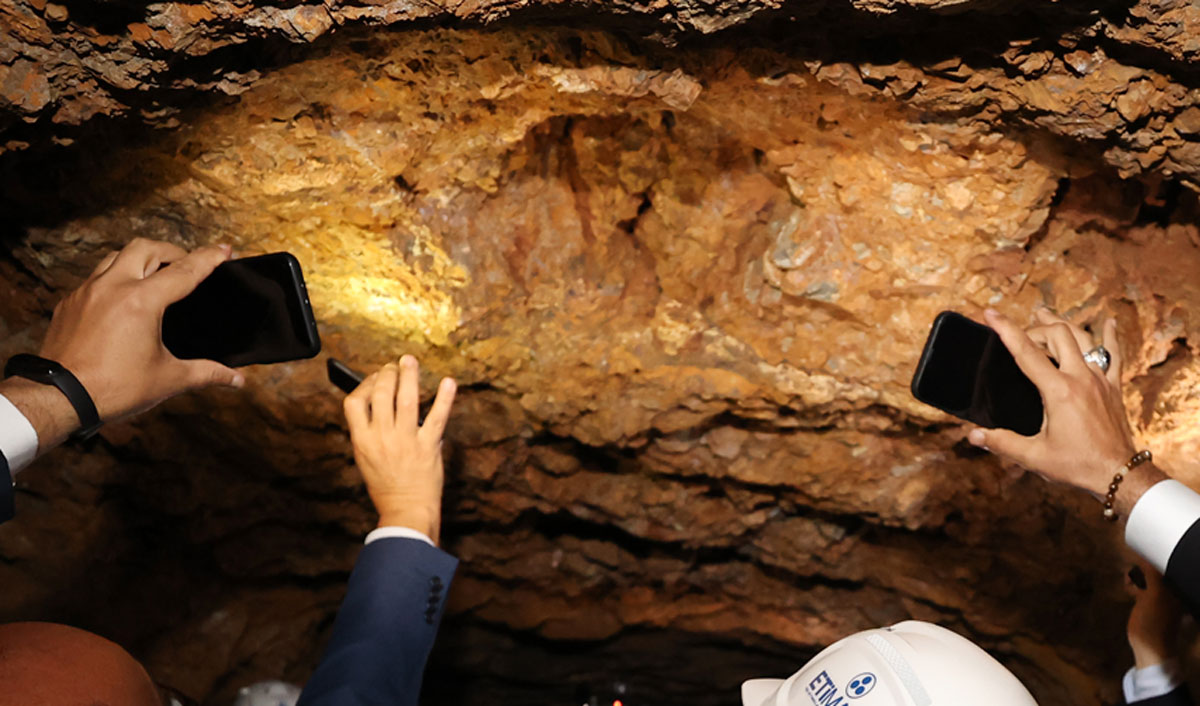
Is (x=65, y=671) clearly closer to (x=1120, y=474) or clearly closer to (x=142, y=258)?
(x=142, y=258)

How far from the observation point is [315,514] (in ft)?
9.07

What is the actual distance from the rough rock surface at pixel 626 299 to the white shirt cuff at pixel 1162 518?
2.25 feet

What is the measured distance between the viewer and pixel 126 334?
4.84ft

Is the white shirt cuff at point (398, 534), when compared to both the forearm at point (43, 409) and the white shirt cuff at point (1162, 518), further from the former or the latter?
the white shirt cuff at point (1162, 518)

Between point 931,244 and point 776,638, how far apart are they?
1715 mm

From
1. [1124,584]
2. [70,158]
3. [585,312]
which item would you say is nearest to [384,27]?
[70,158]

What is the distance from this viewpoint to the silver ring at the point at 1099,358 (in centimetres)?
166

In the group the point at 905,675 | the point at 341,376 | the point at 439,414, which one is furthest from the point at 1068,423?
the point at 341,376

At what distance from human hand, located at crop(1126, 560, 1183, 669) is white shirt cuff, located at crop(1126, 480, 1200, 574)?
578mm

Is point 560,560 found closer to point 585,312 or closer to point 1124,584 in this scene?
point 585,312

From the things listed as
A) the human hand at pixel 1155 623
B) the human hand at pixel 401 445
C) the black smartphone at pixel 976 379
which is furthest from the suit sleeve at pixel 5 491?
the human hand at pixel 1155 623

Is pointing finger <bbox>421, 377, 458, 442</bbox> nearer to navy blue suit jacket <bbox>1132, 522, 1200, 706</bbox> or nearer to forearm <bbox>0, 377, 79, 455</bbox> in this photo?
forearm <bbox>0, 377, 79, 455</bbox>

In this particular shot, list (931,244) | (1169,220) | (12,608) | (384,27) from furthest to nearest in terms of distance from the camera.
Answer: (12,608)
(931,244)
(1169,220)
(384,27)

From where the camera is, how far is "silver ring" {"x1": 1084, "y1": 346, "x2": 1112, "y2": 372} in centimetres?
166
